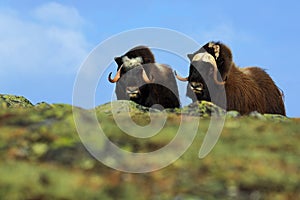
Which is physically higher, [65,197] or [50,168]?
[50,168]

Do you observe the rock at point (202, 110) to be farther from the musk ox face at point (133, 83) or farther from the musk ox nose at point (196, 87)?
the musk ox face at point (133, 83)

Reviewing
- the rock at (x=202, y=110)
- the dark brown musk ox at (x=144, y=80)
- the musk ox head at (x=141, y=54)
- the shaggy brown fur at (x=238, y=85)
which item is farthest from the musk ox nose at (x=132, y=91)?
the rock at (x=202, y=110)

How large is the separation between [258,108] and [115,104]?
7.27 meters

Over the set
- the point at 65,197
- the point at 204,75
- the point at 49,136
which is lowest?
the point at 65,197

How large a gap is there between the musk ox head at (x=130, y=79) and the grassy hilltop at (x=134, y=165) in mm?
10144

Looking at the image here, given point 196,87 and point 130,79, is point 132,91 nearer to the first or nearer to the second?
point 130,79

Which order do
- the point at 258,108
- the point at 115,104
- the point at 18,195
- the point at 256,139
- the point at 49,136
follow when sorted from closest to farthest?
the point at 18,195, the point at 49,136, the point at 256,139, the point at 115,104, the point at 258,108

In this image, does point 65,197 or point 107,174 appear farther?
point 107,174

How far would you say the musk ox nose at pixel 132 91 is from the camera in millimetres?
23266

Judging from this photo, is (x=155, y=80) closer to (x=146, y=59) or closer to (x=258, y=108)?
(x=146, y=59)

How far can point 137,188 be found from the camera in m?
9.99

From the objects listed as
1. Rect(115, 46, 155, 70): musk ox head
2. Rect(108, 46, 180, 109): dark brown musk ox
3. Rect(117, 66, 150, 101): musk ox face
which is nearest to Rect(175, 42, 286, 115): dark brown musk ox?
Rect(108, 46, 180, 109): dark brown musk ox

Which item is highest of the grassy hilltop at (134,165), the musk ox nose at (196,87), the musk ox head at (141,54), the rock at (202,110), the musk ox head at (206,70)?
the musk ox head at (141,54)

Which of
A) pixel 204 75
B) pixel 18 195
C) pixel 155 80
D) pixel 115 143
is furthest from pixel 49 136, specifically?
pixel 155 80
